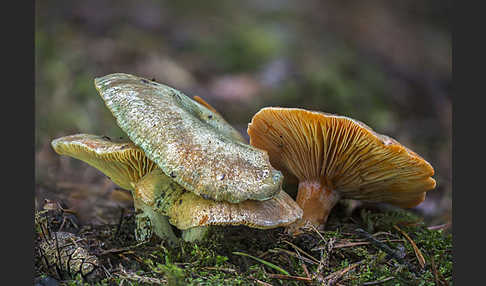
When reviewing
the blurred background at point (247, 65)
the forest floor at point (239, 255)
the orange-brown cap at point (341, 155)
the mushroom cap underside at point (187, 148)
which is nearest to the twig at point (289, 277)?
the forest floor at point (239, 255)

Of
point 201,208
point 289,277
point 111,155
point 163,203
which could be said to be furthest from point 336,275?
point 111,155

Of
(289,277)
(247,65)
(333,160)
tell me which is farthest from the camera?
(247,65)

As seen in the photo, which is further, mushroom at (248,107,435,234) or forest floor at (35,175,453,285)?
mushroom at (248,107,435,234)

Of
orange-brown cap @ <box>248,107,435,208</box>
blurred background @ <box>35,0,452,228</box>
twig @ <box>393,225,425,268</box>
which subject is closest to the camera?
orange-brown cap @ <box>248,107,435,208</box>

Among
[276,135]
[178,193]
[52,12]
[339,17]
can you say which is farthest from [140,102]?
[339,17]

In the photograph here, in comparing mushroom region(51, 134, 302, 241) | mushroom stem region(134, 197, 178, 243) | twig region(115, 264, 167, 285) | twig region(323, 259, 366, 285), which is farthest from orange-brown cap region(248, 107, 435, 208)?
twig region(115, 264, 167, 285)

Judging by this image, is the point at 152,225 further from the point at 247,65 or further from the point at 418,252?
the point at 247,65

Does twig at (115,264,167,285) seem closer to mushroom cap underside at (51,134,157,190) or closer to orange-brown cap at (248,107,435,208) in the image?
mushroom cap underside at (51,134,157,190)
